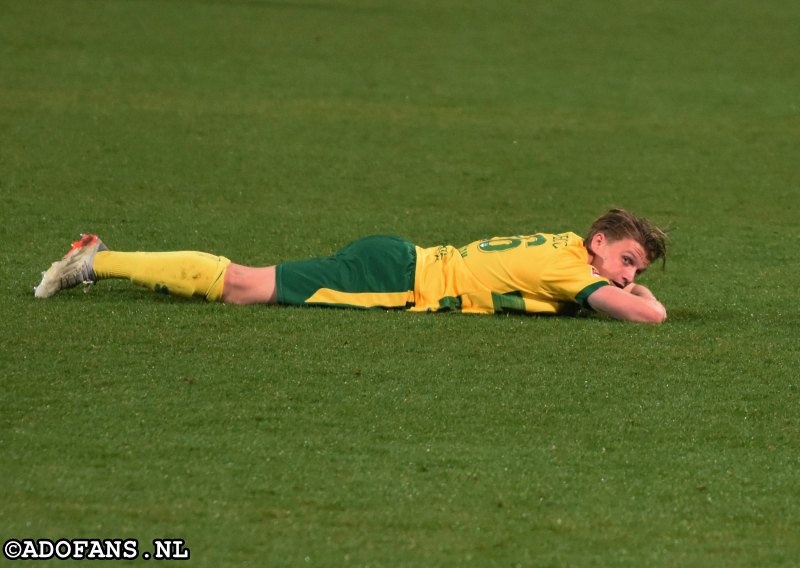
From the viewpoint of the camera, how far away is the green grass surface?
10.2ft

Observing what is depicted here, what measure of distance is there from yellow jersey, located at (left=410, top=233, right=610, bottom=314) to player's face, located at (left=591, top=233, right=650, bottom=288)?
0.17ft

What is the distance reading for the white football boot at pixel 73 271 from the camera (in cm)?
475

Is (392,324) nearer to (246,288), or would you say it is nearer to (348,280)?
(348,280)

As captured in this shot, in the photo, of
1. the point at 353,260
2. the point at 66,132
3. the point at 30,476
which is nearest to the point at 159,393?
the point at 30,476

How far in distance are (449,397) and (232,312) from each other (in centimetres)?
105

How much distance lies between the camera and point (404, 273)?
4.79 meters

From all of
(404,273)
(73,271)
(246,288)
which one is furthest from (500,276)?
(73,271)

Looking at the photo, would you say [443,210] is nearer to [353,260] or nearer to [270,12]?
[353,260]

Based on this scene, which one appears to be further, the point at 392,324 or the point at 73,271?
the point at 73,271

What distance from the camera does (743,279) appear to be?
18.1 ft

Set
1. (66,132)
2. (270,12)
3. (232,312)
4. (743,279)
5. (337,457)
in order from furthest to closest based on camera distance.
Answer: (270,12) → (66,132) → (743,279) → (232,312) → (337,457)

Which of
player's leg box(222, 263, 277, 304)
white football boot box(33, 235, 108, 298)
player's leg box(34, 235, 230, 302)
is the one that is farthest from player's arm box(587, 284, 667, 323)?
white football boot box(33, 235, 108, 298)

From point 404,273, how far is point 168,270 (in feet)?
2.65

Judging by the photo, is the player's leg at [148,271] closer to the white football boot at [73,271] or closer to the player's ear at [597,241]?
the white football boot at [73,271]
